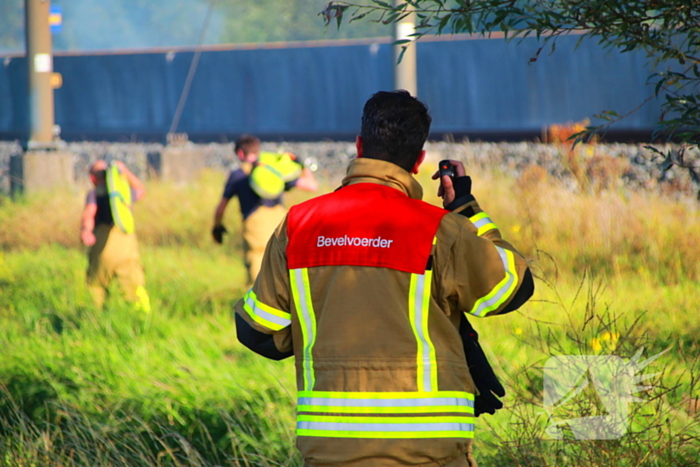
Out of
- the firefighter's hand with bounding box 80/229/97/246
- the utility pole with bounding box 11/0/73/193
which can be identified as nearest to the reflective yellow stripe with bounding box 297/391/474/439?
the firefighter's hand with bounding box 80/229/97/246

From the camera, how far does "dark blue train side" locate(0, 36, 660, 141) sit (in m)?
18.5

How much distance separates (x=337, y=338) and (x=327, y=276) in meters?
0.18

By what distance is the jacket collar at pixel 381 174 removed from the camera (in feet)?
7.93

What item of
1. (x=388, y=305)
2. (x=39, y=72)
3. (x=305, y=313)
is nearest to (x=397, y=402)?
(x=388, y=305)

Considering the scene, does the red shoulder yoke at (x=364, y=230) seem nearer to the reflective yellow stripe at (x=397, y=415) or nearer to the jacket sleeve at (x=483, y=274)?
the jacket sleeve at (x=483, y=274)

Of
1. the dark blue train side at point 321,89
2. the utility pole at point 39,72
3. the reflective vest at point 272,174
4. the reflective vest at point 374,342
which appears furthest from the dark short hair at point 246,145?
the dark blue train side at point 321,89

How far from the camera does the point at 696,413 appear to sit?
336cm

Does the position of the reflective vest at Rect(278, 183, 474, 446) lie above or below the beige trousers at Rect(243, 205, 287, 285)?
above

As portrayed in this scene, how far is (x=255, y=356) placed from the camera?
19.1 feet

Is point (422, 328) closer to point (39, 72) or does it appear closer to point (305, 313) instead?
point (305, 313)

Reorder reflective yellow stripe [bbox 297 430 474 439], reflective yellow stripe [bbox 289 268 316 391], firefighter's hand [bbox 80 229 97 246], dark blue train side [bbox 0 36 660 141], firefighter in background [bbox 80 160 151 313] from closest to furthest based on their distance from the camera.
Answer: reflective yellow stripe [bbox 297 430 474 439] → reflective yellow stripe [bbox 289 268 316 391] → firefighter's hand [bbox 80 229 97 246] → firefighter in background [bbox 80 160 151 313] → dark blue train side [bbox 0 36 660 141]

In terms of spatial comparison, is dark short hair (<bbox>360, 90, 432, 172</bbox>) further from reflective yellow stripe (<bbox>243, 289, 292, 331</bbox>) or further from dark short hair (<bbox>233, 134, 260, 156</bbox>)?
dark short hair (<bbox>233, 134, 260, 156</bbox>)

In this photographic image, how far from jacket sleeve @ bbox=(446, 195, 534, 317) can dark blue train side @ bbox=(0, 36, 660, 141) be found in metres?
14.5

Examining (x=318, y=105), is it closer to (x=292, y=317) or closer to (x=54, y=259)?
(x=54, y=259)
